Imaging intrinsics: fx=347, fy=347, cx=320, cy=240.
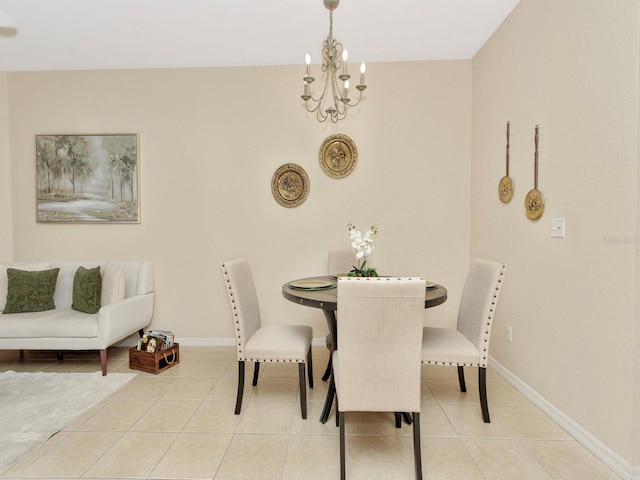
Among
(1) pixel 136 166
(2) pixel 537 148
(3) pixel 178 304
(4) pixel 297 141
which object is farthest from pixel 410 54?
(3) pixel 178 304

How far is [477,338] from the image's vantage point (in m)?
2.13

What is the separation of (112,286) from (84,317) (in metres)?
0.33

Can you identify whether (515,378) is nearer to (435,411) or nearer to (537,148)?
(435,411)

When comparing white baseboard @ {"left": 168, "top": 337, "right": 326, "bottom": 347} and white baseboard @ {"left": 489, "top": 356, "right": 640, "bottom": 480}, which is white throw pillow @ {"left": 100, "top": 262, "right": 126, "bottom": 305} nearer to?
white baseboard @ {"left": 168, "top": 337, "right": 326, "bottom": 347}

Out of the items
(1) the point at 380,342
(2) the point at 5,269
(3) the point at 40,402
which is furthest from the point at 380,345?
(2) the point at 5,269

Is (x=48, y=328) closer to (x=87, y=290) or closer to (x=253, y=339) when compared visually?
(x=87, y=290)

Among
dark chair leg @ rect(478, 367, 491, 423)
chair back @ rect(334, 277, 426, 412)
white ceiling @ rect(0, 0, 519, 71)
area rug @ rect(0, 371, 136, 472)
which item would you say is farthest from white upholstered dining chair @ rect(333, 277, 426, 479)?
white ceiling @ rect(0, 0, 519, 71)

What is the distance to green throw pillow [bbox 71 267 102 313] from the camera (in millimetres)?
2988

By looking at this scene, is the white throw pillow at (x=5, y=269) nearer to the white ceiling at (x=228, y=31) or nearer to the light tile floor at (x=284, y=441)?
the light tile floor at (x=284, y=441)

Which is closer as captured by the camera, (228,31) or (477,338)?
(477,338)

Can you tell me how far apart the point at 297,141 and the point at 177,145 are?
3.96 ft

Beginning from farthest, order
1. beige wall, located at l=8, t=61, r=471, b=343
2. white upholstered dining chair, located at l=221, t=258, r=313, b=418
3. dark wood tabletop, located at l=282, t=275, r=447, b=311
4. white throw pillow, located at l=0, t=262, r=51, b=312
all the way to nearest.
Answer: beige wall, located at l=8, t=61, r=471, b=343 < white throw pillow, located at l=0, t=262, r=51, b=312 < white upholstered dining chair, located at l=221, t=258, r=313, b=418 < dark wood tabletop, located at l=282, t=275, r=447, b=311

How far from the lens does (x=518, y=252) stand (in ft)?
8.29

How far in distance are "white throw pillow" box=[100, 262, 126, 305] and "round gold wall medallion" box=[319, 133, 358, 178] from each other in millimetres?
2135
